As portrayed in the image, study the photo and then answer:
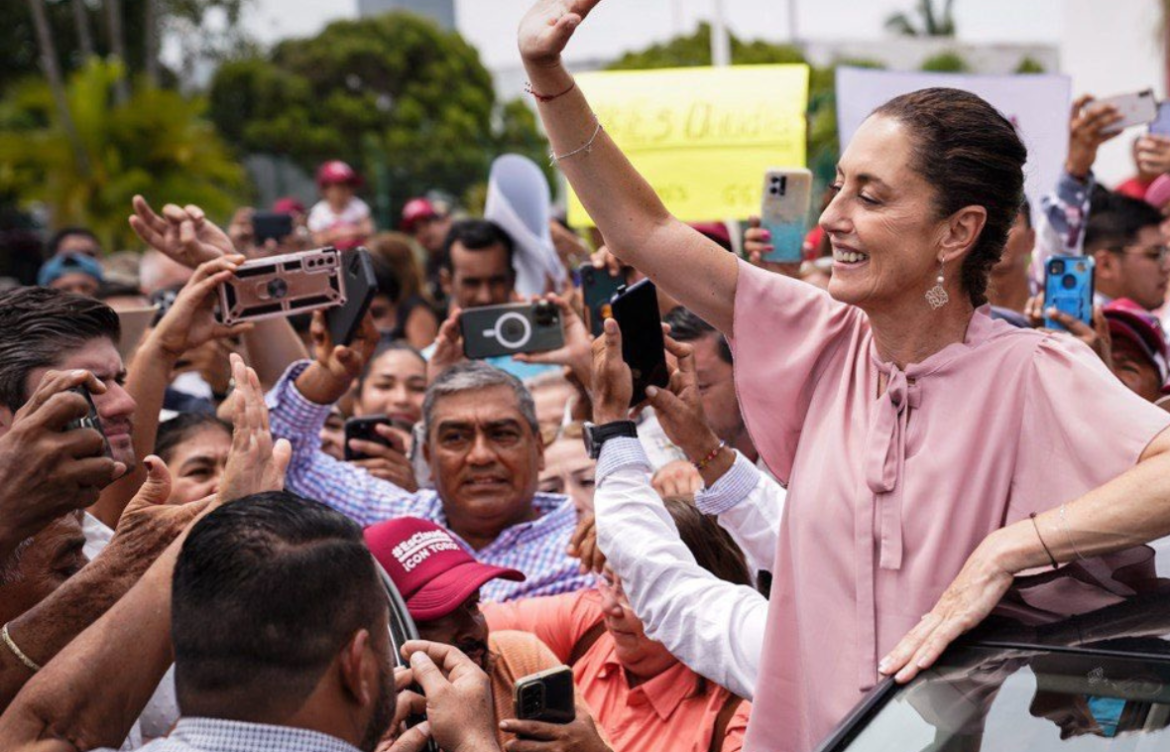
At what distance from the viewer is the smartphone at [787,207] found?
195 inches

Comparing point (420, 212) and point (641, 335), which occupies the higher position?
point (641, 335)

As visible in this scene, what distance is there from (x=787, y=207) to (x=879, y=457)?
236 cm

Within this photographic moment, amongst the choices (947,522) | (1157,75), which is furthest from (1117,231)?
(1157,75)

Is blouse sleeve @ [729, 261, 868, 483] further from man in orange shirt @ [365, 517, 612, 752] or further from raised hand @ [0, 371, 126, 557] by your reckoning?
raised hand @ [0, 371, 126, 557]

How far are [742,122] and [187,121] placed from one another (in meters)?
17.0

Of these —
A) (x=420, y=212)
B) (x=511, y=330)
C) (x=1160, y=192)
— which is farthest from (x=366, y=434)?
(x=420, y=212)

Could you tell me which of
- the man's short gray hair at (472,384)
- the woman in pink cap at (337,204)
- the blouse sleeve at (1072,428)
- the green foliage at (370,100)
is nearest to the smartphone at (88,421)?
the blouse sleeve at (1072,428)

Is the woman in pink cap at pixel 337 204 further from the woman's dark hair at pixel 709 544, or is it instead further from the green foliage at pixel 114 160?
the green foliage at pixel 114 160

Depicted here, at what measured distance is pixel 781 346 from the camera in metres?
2.96

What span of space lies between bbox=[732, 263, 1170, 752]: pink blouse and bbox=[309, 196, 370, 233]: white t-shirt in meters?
9.08

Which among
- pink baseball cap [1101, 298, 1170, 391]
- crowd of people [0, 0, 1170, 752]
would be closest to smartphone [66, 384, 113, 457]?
crowd of people [0, 0, 1170, 752]

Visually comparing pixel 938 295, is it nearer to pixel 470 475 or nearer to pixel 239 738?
pixel 239 738

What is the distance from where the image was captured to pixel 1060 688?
2.37 metres

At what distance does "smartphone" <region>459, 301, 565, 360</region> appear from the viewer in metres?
5.28
